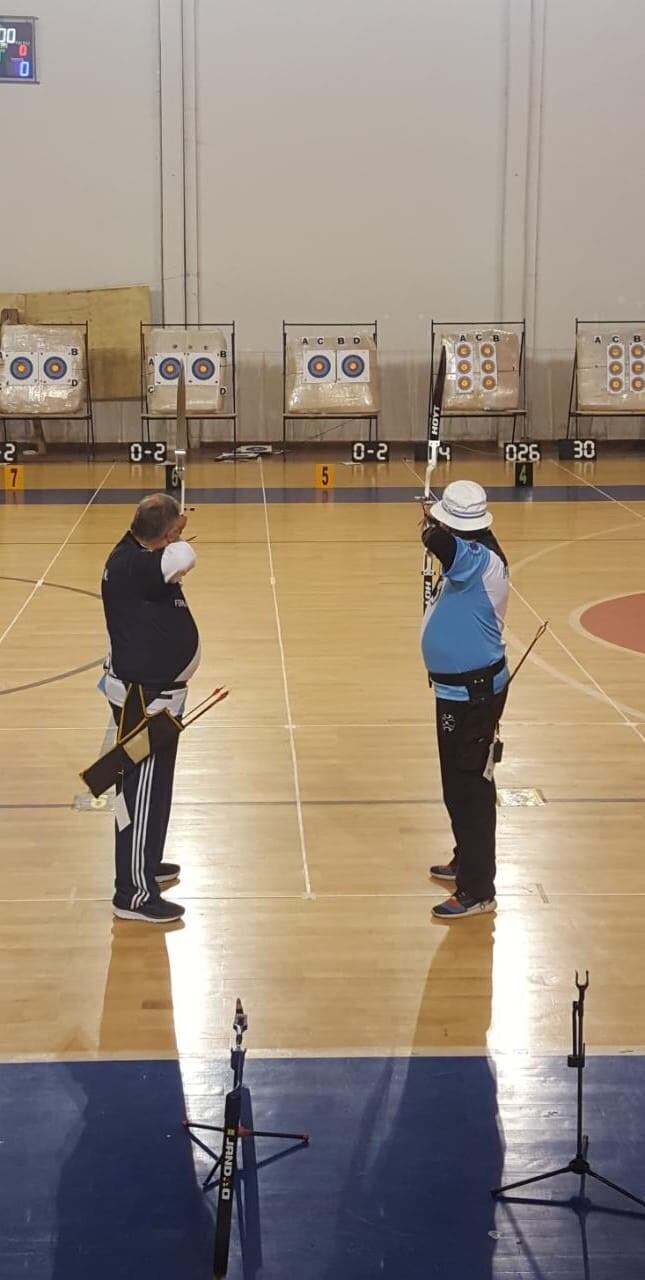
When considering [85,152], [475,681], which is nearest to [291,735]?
[475,681]

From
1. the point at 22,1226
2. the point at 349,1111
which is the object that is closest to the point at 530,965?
the point at 349,1111

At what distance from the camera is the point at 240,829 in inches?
240

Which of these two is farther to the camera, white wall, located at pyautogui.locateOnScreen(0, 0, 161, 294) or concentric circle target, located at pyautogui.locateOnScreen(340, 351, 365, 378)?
concentric circle target, located at pyautogui.locateOnScreen(340, 351, 365, 378)

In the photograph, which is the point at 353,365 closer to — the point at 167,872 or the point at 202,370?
the point at 202,370

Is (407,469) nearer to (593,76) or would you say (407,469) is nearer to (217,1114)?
(593,76)

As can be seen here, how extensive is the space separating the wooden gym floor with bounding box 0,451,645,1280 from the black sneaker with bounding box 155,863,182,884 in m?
0.08

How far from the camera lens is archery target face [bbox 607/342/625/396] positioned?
57.9 feet

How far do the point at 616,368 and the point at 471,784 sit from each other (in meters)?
13.3

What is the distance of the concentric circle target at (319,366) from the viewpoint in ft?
57.4

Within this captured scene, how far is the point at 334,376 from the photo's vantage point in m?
17.5

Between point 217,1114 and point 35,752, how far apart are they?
3416 millimetres

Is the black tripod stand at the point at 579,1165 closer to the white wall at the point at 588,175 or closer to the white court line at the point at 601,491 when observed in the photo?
the white court line at the point at 601,491

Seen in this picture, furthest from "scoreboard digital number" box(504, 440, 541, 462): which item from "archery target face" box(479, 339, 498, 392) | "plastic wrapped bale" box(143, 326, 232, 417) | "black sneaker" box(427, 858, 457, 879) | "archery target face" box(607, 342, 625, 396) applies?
"black sneaker" box(427, 858, 457, 879)

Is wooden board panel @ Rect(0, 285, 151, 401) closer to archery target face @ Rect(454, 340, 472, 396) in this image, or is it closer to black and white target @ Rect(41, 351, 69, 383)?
black and white target @ Rect(41, 351, 69, 383)
